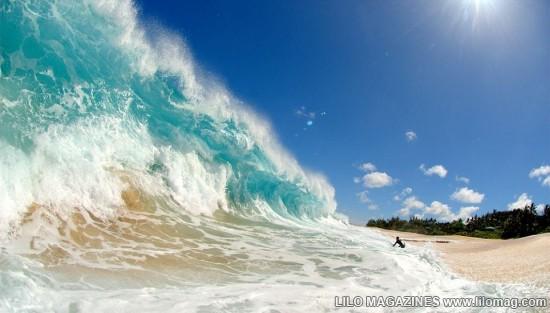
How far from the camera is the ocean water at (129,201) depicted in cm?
536

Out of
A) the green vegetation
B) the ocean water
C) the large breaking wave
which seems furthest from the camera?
the green vegetation

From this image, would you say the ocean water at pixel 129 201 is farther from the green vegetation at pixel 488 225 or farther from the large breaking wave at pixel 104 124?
the green vegetation at pixel 488 225

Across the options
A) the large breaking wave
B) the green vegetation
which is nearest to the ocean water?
the large breaking wave

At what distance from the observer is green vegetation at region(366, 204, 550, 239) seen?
44938mm

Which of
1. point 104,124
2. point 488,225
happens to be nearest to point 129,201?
point 104,124

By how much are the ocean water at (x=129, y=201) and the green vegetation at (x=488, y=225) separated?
4212cm

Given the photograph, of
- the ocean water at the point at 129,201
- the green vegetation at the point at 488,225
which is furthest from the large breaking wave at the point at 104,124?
the green vegetation at the point at 488,225

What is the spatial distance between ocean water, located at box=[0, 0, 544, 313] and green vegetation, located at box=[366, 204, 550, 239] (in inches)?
1658

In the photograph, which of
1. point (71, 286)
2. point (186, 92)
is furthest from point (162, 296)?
point (186, 92)

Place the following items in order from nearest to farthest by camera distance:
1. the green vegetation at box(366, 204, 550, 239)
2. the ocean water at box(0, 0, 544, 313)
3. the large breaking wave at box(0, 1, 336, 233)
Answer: the ocean water at box(0, 0, 544, 313), the large breaking wave at box(0, 1, 336, 233), the green vegetation at box(366, 204, 550, 239)

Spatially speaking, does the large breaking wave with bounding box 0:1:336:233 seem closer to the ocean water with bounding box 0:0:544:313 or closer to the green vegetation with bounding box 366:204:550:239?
the ocean water with bounding box 0:0:544:313

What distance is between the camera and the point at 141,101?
13.1 m

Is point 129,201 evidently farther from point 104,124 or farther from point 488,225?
point 488,225

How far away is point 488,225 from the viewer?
5819 centimetres
